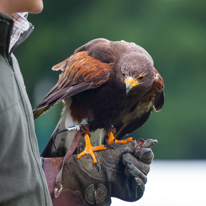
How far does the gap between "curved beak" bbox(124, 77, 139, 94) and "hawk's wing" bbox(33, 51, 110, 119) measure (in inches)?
4.4

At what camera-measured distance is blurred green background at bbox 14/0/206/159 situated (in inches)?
261

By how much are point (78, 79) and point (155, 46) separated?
536cm

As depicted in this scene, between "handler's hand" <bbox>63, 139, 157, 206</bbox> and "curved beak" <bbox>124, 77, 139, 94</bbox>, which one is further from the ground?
"curved beak" <bbox>124, 77, 139, 94</bbox>

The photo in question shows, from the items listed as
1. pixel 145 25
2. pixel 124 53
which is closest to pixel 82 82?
pixel 124 53

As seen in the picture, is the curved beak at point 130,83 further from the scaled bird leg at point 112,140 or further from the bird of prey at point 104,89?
the scaled bird leg at point 112,140

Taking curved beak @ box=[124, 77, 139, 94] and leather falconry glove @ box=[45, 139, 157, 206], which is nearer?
leather falconry glove @ box=[45, 139, 157, 206]

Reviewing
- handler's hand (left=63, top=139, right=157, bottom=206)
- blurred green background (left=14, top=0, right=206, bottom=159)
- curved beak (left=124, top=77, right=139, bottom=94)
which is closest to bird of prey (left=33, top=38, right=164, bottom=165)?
curved beak (left=124, top=77, right=139, bottom=94)

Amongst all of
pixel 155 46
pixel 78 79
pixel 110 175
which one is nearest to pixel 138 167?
pixel 110 175

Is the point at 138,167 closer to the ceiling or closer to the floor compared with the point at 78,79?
closer to the floor

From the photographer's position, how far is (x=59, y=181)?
1.42 meters

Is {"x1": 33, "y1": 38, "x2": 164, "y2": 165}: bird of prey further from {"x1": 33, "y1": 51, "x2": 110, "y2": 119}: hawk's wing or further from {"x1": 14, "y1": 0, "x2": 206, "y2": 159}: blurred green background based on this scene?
{"x1": 14, "y1": 0, "x2": 206, "y2": 159}: blurred green background

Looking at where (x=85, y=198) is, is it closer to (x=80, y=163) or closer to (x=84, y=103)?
(x=80, y=163)

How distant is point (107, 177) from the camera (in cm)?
155

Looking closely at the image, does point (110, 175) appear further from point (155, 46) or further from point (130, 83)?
point (155, 46)
